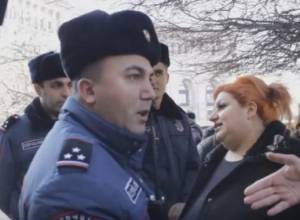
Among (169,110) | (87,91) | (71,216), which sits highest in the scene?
(87,91)

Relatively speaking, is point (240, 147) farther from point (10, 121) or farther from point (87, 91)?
point (10, 121)

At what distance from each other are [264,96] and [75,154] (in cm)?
167

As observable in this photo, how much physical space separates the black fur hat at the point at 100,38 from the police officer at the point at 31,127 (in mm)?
1641

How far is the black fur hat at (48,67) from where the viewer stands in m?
3.61

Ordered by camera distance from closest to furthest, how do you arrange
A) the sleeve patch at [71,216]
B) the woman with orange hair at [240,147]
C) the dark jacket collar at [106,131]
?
the sleeve patch at [71,216] < the dark jacket collar at [106,131] < the woman with orange hair at [240,147]

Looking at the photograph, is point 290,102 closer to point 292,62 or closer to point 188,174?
point 188,174

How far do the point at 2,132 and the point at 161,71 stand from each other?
3.64 ft

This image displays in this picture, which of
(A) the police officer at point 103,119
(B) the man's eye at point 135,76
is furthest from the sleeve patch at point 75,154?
(B) the man's eye at point 135,76

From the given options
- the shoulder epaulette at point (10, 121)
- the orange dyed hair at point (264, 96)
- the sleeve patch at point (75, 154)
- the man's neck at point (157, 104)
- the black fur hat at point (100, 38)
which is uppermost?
the black fur hat at point (100, 38)

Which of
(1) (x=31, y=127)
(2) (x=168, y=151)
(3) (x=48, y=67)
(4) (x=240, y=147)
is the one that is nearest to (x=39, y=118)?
(1) (x=31, y=127)

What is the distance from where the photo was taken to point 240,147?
9.94 feet

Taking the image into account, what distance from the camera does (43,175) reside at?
1.68 metres

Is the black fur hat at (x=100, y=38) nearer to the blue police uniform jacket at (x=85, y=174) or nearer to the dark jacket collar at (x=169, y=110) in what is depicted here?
the blue police uniform jacket at (x=85, y=174)

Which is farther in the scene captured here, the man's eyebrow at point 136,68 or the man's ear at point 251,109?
the man's ear at point 251,109
